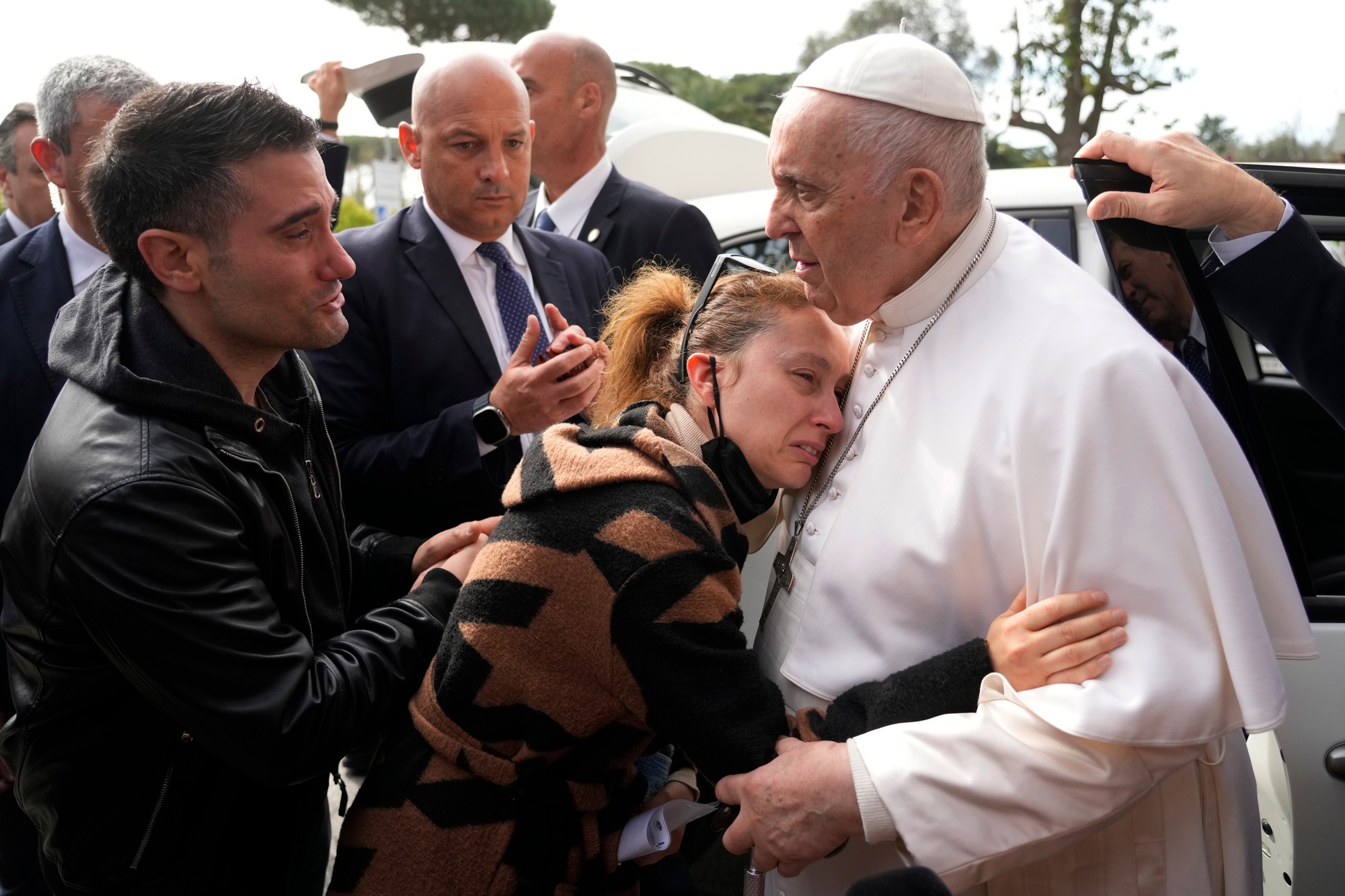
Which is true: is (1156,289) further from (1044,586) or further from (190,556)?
(190,556)

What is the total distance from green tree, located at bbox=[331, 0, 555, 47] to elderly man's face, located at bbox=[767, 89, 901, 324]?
36.7 metres

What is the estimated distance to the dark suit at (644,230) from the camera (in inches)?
163

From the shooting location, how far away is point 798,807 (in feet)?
5.79

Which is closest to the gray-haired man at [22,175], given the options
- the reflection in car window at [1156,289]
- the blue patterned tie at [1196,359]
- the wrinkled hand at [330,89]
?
the wrinkled hand at [330,89]

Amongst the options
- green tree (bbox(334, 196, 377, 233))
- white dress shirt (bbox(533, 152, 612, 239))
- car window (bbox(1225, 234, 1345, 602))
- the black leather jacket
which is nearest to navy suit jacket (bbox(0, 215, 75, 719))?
the black leather jacket

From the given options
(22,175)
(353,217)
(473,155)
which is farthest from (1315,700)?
(353,217)

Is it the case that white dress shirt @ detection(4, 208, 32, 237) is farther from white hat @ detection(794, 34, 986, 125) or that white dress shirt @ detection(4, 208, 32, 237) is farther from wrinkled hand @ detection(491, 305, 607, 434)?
white hat @ detection(794, 34, 986, 125)

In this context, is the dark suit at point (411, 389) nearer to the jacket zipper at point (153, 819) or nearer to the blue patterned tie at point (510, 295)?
the blue patterned tie at point (510, 295)

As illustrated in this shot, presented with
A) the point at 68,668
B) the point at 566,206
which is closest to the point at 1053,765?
the point at 68,668

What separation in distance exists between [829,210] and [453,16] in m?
38.1

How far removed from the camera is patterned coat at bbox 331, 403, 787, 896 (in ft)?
5.94

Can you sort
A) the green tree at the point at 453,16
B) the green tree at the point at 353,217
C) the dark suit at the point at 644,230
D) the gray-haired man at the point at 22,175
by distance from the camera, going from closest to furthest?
the dark suit at the point at 644,230
the gray-haired man at the point at 22,175
the green tree at the point at 353,217
the green tree at the point at 453,16

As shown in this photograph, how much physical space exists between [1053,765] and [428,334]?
84.7 inches

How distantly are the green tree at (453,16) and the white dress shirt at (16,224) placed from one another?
34.0 m
